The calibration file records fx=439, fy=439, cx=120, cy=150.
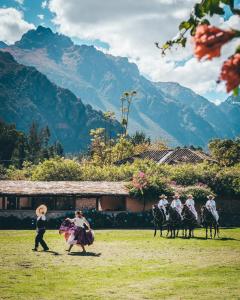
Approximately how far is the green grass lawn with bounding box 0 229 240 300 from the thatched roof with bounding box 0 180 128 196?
15.0 metres

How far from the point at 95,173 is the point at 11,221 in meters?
16.7

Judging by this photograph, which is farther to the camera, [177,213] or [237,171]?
[237,171]

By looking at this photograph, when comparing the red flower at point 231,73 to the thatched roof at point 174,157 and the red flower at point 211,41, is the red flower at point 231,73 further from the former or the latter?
the thatched roof at point 174,157

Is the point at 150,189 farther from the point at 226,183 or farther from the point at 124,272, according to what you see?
the point at 124,272

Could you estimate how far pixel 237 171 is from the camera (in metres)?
40.0

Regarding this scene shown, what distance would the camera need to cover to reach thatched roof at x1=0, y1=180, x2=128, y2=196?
36250mm

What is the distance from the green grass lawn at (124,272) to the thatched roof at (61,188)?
15040 mm

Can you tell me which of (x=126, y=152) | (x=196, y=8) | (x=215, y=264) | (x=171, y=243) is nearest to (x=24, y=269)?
(x=215, y=264)

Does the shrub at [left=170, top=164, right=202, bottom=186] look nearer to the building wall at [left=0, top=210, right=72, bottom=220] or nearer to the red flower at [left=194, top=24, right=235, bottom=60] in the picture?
the building wall at [left=0, top=210, right=72, bottom=220]

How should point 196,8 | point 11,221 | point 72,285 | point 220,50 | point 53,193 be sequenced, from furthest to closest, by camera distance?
point 53,193 → point 11,221 → point 72,285 → point 196,8 → point 220,50

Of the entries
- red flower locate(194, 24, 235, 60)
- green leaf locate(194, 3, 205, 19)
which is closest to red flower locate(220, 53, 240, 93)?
red flower locate(194, 24, 235, 60)

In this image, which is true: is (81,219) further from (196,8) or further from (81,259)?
(196,8)

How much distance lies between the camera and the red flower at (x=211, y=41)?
57.3 inches

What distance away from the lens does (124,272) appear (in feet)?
45.1
